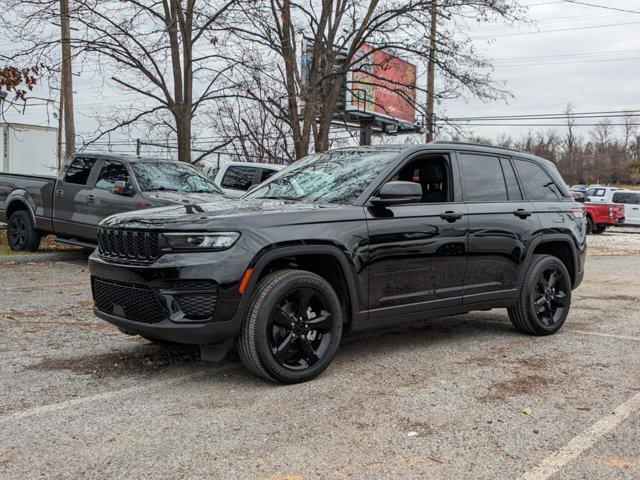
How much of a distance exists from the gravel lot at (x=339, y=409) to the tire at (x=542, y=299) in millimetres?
161

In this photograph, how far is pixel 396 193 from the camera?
4961 mm

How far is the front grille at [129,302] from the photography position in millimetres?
4414

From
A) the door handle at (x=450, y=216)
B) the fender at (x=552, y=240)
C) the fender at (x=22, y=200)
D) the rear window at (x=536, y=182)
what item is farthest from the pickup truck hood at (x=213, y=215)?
the fender at (x=22, y=200)

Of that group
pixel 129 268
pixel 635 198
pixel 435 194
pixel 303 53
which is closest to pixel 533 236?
pixel 435 194

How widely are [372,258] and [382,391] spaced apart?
1.02 m

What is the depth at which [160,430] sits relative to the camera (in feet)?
12.3

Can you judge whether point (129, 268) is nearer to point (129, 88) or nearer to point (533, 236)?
point (533, 236)

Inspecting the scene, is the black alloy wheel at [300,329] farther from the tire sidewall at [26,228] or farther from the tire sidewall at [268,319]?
the tire sidewall at [26,228]

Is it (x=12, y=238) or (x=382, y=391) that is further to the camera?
(x=12, y=238)

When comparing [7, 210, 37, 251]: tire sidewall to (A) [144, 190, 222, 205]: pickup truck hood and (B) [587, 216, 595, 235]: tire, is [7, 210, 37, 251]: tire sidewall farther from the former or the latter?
(B) [587, 216, 595, 235]: tire

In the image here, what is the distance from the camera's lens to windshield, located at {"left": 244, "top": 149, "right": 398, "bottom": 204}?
533 centimetres

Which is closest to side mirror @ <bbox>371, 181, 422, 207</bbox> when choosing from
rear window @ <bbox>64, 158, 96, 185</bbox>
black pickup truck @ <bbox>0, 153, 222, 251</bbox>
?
black pickup truck @ <bbox>0, 153, 222, 251</bbox>

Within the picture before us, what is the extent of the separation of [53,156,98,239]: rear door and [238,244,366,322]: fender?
705 cm

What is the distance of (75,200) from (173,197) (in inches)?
91.4
